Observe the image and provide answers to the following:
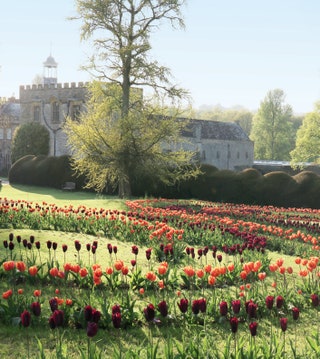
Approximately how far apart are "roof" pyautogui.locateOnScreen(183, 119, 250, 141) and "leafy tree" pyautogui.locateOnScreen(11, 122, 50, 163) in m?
16.0

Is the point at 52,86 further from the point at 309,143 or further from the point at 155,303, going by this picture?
the point at 155,303

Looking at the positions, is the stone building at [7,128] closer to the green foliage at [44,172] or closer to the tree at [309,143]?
the green foliage at [44,172]

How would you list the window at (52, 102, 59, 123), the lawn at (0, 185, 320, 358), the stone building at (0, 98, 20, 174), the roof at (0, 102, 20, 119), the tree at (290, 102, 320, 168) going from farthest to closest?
the roof at (0, 102, 20, 119), the stone building at (0, 98, 20, 174), the window at (52, 102, 59, 123), the tree at (290, 102, 320, 168), the lawn at (0, 185, 320, 358)

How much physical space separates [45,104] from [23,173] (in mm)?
11865

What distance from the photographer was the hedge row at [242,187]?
93.3 ft

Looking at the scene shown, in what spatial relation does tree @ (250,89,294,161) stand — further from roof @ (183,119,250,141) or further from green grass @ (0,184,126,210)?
green grass @ (0,184,126,210)

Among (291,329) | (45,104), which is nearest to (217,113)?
(45,104)

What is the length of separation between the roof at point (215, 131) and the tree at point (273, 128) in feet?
23.9

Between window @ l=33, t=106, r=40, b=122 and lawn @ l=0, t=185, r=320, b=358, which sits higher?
window @ l=33, t=106, r=40, b=122

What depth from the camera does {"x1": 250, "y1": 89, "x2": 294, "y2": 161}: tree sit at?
70.6 meters

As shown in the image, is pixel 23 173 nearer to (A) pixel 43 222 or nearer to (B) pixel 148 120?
(B) pixel 148 120

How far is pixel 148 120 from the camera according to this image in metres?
29.1

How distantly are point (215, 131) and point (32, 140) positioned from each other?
22740 mm

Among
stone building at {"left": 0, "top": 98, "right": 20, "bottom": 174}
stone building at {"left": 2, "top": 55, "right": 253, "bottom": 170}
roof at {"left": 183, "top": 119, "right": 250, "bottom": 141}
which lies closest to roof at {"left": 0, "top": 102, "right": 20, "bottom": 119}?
stone building at {"left": 0, "top": 98, "right": 20, "bottom": 174}
